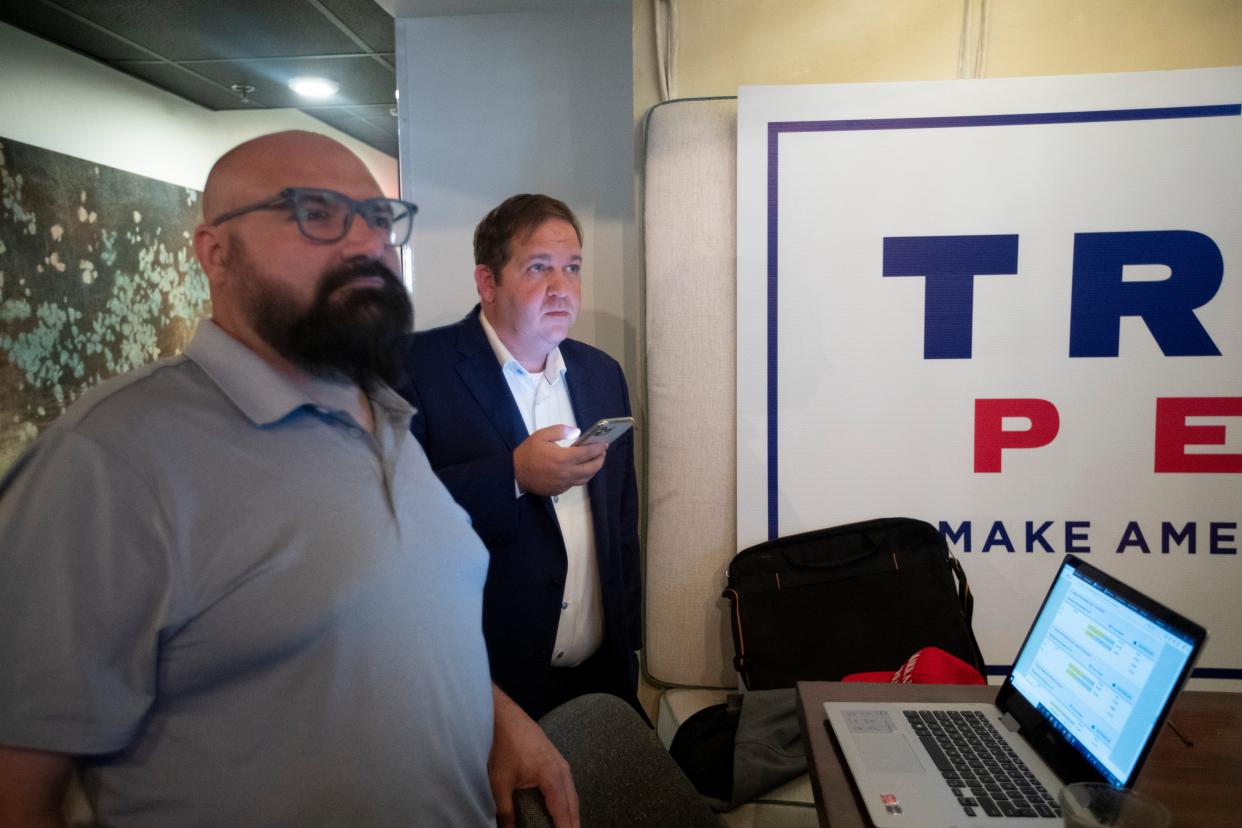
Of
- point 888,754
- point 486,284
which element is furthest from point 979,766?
point 486,284

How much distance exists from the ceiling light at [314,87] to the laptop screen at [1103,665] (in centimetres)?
356

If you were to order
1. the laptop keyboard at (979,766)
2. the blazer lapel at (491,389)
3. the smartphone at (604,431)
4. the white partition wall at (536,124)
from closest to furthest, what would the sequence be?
the laptop keyboard at (979,766) < the smartphone at (604,431) < the blazer lapel at (491,389) < the white partition wall at (536,124)

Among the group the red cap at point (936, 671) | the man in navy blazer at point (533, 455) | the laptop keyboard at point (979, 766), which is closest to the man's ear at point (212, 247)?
the man in navy blazer at point (533, 455)

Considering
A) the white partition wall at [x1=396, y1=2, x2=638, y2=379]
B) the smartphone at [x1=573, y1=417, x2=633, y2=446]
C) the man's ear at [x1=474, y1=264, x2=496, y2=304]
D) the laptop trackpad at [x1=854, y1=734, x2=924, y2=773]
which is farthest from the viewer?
the white partition wall at [x1=396, y1=2, x2=638, y2=379]

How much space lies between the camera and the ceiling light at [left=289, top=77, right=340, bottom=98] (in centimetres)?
368

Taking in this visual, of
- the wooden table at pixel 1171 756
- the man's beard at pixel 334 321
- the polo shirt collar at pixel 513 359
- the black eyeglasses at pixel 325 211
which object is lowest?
the wooden table at pixel 1171 756

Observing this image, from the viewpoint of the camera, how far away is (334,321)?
1.00 metres

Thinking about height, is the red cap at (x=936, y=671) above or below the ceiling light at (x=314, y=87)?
below

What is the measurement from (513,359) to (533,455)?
31cm

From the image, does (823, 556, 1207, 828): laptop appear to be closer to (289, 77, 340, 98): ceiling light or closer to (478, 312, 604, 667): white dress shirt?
(478, 312, 604, 667): white dress shirt

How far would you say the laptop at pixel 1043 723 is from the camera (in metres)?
1.05

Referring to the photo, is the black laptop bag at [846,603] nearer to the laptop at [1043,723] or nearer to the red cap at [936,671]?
the red cap at [936,671]

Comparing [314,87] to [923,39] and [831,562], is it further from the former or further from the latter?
[831,562]

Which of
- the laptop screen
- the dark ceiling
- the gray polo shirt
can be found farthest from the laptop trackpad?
the dark ceiling
